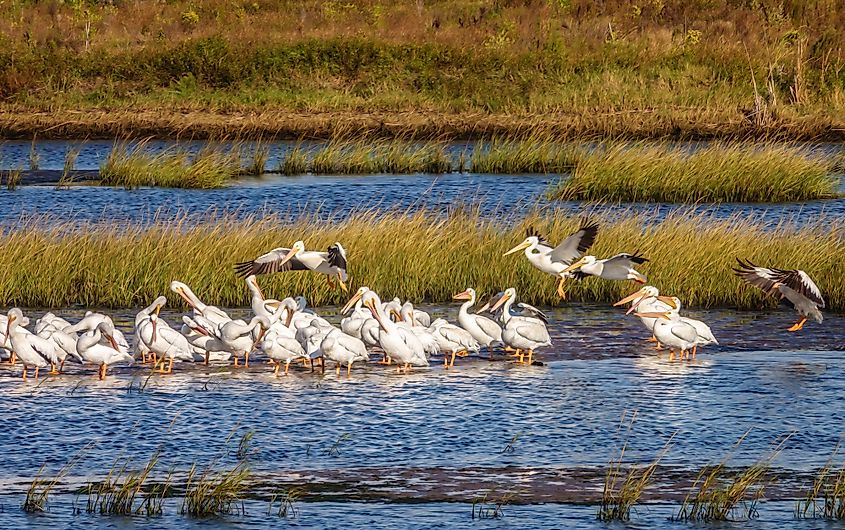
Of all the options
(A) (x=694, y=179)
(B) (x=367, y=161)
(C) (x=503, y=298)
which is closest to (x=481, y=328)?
(C) (x=503, y=298)

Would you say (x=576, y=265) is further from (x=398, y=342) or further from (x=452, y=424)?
(x=452, y=424)

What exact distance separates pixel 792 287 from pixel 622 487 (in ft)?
18.0

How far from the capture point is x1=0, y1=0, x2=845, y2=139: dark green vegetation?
3484cm

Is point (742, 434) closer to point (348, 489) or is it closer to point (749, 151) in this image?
point (348, 489)

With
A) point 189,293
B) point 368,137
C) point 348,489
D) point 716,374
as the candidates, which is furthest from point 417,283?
point 368,137

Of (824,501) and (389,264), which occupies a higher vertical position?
(824,501)

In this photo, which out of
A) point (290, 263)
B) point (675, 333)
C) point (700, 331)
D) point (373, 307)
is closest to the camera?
point (373, 307)

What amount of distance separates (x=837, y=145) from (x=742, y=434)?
2210cm

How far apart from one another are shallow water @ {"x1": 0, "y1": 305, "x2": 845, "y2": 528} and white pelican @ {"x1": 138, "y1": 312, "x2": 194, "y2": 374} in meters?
0.22

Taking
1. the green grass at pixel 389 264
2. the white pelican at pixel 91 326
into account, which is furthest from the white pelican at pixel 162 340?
the green grass at pixel 389 264

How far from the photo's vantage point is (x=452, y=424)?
11.8 metres

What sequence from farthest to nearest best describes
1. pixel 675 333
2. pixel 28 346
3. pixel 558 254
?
1. pixel 558 254
2. pixel 675 333
3. pixel 28 346

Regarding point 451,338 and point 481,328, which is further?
point 481,328

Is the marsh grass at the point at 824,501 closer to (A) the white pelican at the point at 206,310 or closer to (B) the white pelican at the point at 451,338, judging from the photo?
(B) the white pelican at the point at 451,338
